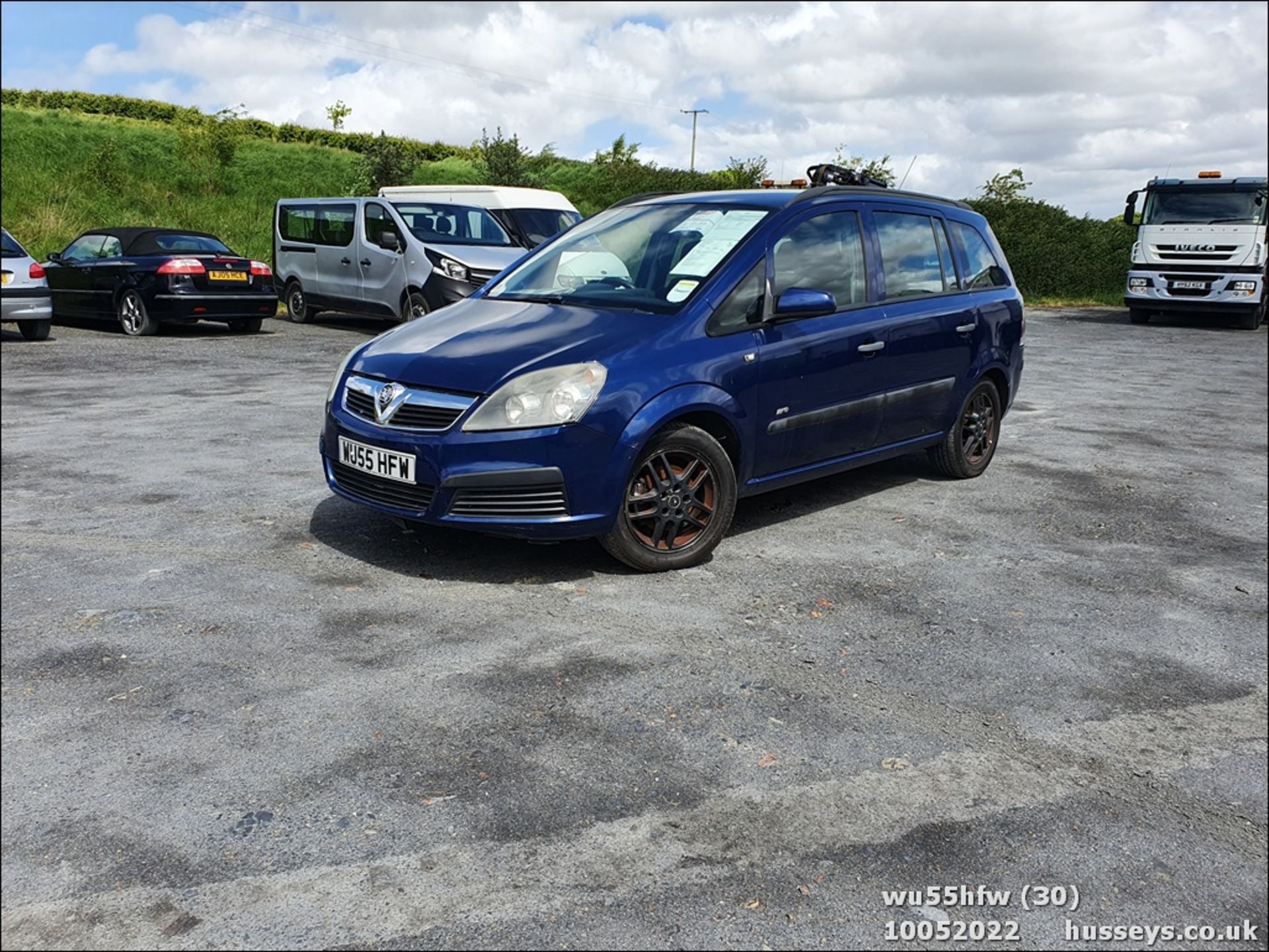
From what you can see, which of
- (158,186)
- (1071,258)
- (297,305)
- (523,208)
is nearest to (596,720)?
(523,208)

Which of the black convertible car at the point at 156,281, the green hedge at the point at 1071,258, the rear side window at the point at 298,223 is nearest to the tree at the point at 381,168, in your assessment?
the rear side window at the point at 298,223

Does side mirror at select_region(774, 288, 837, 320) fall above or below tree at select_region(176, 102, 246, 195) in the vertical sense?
below

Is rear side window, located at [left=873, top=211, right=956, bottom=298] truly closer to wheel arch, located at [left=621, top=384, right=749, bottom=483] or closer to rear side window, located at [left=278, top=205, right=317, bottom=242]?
wheel arch, located at [left=621, top=384, right=749, bottom=483]

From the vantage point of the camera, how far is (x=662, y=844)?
285 centimetres

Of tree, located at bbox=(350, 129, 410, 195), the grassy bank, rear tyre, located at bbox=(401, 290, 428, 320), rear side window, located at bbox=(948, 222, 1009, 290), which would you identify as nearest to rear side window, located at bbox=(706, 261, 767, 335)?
rear side window, located at bbox=(948, 222, 1009, 290)

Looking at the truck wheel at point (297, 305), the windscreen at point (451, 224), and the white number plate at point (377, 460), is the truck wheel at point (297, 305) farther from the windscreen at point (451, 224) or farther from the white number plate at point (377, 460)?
the white number plate at point (377, 460)

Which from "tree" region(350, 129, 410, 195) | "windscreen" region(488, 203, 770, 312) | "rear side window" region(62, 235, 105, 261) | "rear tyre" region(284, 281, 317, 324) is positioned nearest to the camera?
"windscreen" region(488, 203, 770, 312)

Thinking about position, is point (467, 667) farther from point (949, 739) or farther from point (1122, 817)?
point (1122, 817)

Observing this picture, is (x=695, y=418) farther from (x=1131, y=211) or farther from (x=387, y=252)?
(x=1131, y=211)

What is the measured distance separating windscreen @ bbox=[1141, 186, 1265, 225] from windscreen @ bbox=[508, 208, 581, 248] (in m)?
11.7

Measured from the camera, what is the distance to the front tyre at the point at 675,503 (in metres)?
5.01

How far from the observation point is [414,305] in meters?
15.2

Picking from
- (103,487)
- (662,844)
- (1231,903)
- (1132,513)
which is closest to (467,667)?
(662,844)

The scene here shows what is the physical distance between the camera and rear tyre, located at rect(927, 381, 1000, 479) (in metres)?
7.12
